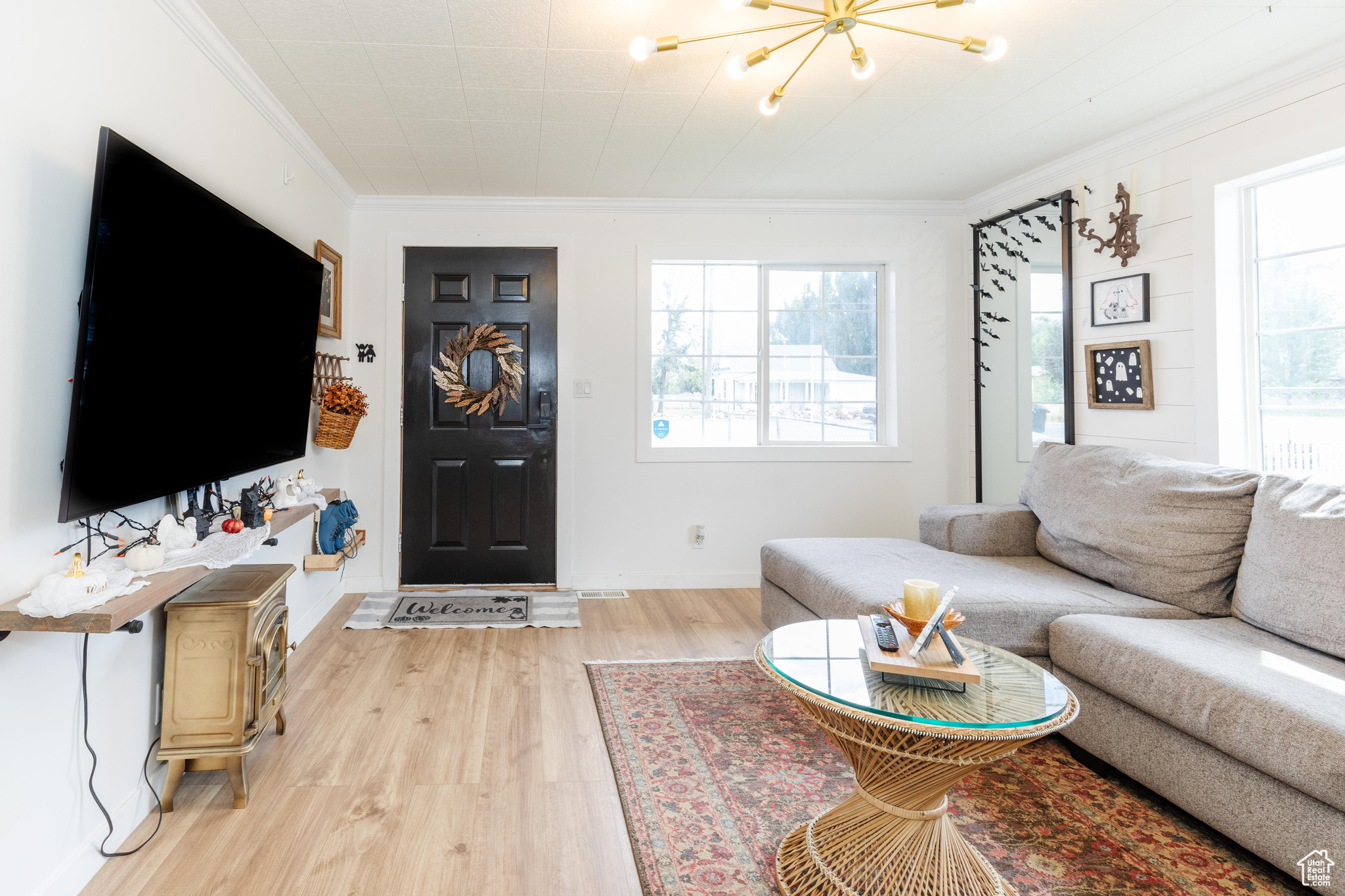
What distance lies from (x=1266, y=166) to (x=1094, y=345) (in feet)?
3.12

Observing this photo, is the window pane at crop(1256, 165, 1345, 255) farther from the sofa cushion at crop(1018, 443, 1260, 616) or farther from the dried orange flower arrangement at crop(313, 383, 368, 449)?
the dried orange flower arrangement at crop(313, 383, 368, 449)

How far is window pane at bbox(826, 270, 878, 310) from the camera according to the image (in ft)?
14.4

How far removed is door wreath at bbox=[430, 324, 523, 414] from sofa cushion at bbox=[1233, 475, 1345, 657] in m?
3.42

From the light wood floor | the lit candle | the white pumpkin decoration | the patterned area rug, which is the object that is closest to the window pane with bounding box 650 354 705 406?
the light wood floor

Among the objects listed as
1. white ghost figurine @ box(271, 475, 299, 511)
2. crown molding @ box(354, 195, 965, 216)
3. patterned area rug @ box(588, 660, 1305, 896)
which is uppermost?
crown molding @ box(354, 195, 965, 216)

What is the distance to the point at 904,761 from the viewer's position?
4.93ft

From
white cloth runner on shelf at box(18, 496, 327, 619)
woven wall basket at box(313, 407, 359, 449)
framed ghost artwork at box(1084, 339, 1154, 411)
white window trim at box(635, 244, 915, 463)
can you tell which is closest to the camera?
white cloth runner on shelf at box(18, 496, 327, 619)

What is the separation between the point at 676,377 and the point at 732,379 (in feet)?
1.14

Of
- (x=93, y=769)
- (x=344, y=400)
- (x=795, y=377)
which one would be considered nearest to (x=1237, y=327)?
(x=795, y=377)

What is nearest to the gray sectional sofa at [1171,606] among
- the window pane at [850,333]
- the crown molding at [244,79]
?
the window pane at [850,333]

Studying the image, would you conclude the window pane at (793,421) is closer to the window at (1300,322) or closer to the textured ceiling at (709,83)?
the textured ceiling at (709,83)

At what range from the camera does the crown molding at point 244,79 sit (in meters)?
2.11

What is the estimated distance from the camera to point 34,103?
149 cm

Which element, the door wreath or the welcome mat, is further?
the door wreath
